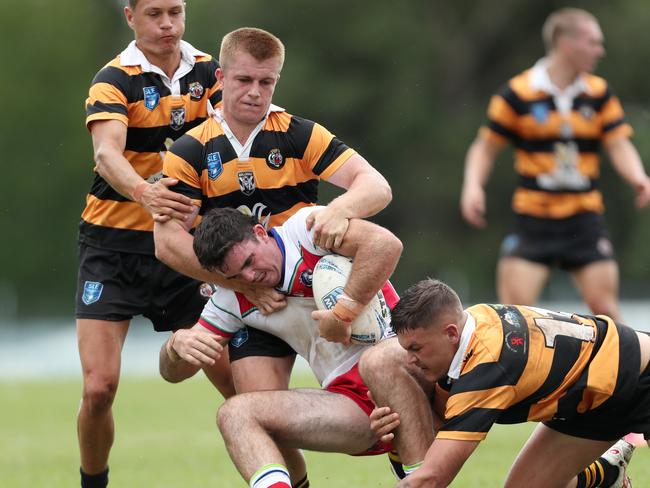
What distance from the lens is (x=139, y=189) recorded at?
6633 mm

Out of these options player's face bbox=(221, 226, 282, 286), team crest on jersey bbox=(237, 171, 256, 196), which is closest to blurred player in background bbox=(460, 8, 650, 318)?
team crest on jersey bbox=(237, 171, 256, 196)

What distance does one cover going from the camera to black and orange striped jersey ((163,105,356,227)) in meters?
6.30

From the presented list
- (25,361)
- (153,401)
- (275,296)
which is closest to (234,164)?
(275,296)

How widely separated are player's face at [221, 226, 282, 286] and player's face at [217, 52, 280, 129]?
614 mm

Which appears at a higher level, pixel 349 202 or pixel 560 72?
pixel 349 202

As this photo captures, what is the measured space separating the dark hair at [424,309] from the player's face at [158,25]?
2.34 meters

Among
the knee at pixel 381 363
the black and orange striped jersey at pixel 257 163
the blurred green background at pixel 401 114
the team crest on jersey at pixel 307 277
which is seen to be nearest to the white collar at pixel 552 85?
the black and orange striped jersey at pixel 257 163

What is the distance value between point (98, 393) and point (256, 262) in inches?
63.5

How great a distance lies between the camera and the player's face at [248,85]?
621cm

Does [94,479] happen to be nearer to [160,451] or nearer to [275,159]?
[275,159]

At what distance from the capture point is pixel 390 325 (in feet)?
20.2

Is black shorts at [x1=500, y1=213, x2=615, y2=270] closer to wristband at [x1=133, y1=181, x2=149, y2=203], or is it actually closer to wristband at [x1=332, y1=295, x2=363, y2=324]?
wristband at [x1=133, y1=181, x2=149, y2=203]

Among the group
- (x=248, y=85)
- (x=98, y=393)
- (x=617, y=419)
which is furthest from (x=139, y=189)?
(x=617, y=419)

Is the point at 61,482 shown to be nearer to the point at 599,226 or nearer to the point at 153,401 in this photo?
the point at 599,226
